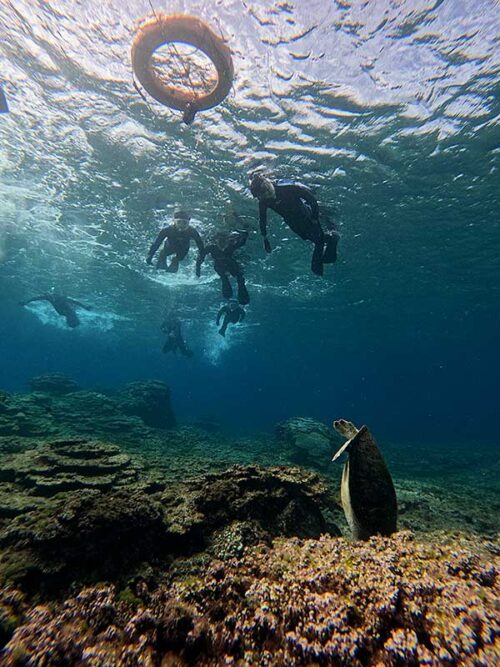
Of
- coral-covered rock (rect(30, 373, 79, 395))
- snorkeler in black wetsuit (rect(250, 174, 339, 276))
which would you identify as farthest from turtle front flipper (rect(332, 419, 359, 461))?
coral-covered rock (rect(30, 373, 79, 395))

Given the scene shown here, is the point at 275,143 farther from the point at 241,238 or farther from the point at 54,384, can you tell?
the point at 54,384

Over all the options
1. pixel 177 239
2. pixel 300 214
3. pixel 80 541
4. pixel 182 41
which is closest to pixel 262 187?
pixel 300 214

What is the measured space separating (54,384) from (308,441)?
15.2 m

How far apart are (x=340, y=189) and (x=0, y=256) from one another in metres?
25.6

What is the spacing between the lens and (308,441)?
15.1 metres

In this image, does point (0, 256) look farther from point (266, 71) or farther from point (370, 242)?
point (370, 242)

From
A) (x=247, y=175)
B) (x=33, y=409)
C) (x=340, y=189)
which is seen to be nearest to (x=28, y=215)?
(x=33, y=409)

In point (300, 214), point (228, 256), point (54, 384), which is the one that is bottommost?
point (54, 384)

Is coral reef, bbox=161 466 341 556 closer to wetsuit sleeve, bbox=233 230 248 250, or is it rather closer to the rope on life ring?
the rope on life ring

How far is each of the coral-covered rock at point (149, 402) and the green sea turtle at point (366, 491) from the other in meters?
16.9

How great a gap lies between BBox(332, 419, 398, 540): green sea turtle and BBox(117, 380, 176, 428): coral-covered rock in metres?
16.9

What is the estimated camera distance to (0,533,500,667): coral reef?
198 centimetres

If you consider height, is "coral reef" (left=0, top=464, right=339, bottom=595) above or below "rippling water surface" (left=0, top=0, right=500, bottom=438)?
below

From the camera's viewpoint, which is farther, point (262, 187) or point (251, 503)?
point (262, 187)
